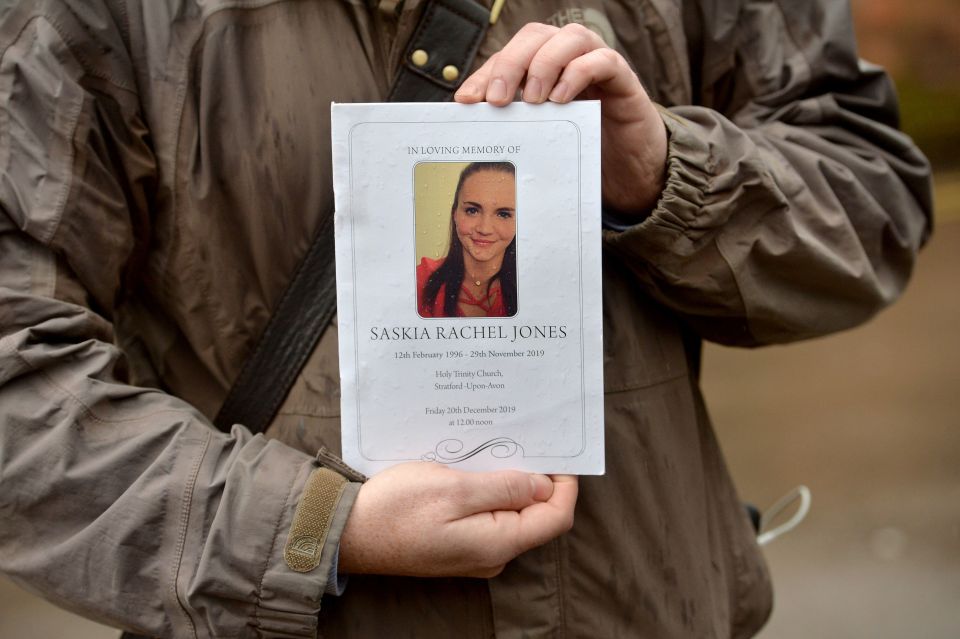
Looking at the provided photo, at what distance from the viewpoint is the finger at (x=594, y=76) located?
0.96m

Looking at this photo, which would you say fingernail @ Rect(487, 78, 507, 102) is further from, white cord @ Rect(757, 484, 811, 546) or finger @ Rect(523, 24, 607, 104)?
white cord @ Rect(757, 484, 811, 546)

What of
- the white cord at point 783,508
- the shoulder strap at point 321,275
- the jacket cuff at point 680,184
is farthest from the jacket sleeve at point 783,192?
the white cord at point 783,508

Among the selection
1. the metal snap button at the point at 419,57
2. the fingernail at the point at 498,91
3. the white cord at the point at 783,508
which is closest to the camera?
the fingernail at the point at 498,91

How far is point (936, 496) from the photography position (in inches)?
143

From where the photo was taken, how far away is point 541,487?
1.02m

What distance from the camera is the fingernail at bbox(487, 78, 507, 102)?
3.15ft

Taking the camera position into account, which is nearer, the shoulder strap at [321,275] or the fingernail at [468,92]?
the fingernail at [468,92]

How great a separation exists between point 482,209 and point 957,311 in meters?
4.61

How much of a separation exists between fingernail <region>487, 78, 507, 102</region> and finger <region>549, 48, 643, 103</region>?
5 cm

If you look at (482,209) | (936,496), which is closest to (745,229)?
(482,209)

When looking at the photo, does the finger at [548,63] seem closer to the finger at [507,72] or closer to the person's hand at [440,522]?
the finger at [507,72]

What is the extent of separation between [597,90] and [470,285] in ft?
0.80

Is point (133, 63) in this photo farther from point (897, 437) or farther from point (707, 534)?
point (897, 437)

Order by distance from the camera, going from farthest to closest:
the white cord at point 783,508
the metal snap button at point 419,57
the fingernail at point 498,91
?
the white cord at point 783,508 → the metal snap button at point 419,57 → the fingernail at point 498,91
